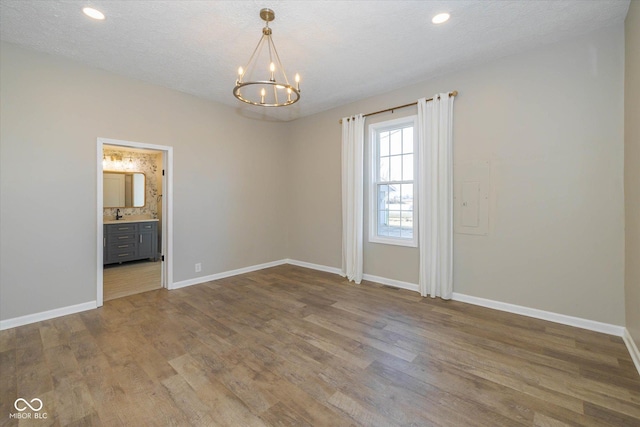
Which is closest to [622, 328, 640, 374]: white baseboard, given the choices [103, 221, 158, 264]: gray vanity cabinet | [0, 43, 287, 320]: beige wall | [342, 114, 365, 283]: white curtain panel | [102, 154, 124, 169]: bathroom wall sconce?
[342, 114, 365, 283]: white curtain panel

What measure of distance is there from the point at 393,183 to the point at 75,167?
4.21 metres

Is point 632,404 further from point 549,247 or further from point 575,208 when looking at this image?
point 575,208

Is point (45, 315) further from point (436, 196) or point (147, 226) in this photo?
point (436, 196)

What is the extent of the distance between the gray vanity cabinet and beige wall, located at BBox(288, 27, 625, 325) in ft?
19.6

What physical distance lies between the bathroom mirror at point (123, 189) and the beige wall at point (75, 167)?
3.04 meters

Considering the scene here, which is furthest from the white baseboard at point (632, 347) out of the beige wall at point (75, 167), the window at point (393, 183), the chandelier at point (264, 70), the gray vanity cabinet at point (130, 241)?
the gray vanity cabinet at point (130, 241)

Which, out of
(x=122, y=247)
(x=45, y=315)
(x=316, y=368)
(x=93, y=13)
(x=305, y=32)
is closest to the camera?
(x=316, y=368)

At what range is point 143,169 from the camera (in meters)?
6.48

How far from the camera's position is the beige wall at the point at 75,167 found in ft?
9.47

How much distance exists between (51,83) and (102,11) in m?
1.36

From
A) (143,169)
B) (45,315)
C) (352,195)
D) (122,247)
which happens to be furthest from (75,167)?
(352,195)

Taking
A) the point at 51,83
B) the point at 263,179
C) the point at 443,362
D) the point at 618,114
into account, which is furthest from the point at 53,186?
the point at 618,114

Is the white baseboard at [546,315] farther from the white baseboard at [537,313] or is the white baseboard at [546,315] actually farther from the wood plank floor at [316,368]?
the wood plank floor at [316,368]

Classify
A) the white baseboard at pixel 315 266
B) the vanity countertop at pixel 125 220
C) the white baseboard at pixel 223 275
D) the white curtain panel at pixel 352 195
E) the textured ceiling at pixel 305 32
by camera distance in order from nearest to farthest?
the textured ceiling at pixel 305 32 < the white baseboard at pixel 223 275 < the white curtain panel at pixel 352 195 < the white baseboard at pixel 315 266 < the vanity countertop at pixel 125 220
